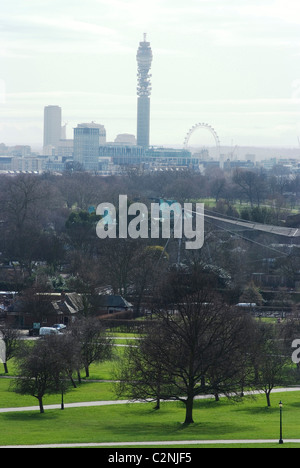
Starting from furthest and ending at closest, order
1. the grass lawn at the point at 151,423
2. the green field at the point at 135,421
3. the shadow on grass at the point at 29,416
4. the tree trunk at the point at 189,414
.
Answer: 1. the shadow on grass at the point at 29,416
2. the tree trunk at the point at 189,414
3. the grass lawn at the point at 151,423
4. the green field at the point at 135,421

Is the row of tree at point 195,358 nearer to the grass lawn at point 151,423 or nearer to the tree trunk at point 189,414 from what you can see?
the tree trunk at point 189,414

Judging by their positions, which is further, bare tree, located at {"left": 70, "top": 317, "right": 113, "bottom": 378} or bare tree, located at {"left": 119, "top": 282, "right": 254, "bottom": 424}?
bare tree, located at {"left": 70, "top": 317, "right": 113, "bottom": 378}

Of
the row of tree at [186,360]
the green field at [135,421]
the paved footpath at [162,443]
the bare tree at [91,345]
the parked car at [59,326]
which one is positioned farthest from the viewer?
the parked car at [59,326]

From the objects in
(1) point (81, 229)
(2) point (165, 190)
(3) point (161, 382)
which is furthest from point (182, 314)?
(2) point (165, 190)

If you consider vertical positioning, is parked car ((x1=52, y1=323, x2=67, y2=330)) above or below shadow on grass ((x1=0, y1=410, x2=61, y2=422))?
below

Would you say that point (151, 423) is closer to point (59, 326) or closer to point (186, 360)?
point (186, 360)

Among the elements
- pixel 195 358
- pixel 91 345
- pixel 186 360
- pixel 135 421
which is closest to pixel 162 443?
pixel 135 421

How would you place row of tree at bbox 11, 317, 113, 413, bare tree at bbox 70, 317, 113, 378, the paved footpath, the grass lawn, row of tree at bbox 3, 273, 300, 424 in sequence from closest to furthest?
1. the paved footpath
2. the grass lawn
3. row of tree at bbox 3, 273, 300, 424
4. row of tree at bbox 11, 317, 113, 413
5. bare tree at bbox 70, 317, 113, 378

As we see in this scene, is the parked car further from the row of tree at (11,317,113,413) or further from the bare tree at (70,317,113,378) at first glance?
the bare tree at (70,317,113,378)

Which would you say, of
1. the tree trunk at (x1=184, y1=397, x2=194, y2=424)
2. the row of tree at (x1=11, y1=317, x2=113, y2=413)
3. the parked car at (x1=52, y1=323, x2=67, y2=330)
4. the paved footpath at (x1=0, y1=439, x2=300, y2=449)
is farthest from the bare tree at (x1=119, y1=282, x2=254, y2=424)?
the parked car at (x1=52, y1=323, x2=67, y2=330)

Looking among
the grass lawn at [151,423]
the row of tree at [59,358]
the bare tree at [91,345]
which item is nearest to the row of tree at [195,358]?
the grass lawn at [151,423]
